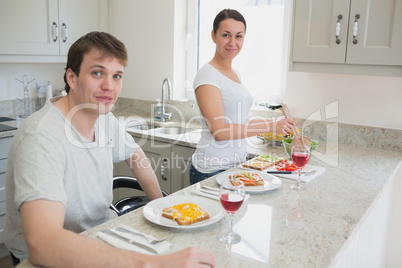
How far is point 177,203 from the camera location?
1.40 metres

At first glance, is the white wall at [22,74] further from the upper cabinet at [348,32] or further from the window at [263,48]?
the upper cabinet at [348,32]

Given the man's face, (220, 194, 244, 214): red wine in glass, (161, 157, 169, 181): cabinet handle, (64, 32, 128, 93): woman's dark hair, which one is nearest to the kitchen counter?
(220, 194, 244, 214): red wine in glass

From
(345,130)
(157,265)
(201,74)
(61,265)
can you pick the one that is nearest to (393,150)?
(345,130)

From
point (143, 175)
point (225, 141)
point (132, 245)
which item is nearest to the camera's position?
point (132, 245)

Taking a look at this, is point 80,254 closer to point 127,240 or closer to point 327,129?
point 127,240

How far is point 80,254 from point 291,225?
2.23 feet

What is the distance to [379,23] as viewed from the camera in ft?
6.84

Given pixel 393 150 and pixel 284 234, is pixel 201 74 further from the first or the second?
pixel 393 150

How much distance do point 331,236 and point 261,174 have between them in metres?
0.58

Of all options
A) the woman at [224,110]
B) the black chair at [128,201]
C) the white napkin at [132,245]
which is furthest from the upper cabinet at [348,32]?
the white napkin at [132,245]

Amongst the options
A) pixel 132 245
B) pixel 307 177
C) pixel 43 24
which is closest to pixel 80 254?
pixel 132 245

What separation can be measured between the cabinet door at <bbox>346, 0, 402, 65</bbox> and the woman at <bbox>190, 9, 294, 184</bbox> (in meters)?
0.63

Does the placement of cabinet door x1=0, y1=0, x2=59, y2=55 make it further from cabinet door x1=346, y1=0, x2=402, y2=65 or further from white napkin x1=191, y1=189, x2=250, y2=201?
cabinet door x1=346, y1=0, x2=402, y2=65

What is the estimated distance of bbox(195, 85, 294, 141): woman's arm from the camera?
187cm
